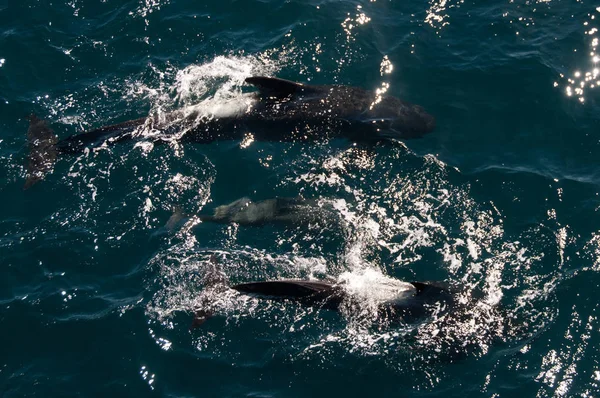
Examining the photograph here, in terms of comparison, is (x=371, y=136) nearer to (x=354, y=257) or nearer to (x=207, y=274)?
(x=354, y=257)

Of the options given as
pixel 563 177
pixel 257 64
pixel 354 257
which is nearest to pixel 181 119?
pixel 257 64

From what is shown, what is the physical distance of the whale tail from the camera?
15.6 metres

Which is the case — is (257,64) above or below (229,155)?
above

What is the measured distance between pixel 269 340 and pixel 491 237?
19.0ft

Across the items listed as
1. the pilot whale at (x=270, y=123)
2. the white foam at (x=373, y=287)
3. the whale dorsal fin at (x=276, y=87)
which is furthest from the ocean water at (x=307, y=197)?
the whale dorsal fin at (x=276, y=87)

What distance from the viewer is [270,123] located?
54.2 ft

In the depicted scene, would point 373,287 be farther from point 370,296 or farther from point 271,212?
point 271,212

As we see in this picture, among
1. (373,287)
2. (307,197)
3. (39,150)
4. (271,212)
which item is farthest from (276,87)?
(39,150)

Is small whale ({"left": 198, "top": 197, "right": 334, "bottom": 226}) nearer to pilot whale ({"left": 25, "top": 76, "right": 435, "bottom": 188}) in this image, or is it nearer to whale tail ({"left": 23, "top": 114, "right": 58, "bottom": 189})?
pilot whale ({"left": 25, "top": 76, "right": 435, "bottom": 188})

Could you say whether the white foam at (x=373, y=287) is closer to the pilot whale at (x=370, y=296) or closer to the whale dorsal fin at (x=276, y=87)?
the pilot whale at (x=370, y=296)

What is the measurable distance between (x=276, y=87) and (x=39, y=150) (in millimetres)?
6647

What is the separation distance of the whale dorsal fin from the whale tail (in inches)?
226

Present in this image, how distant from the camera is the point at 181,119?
1675 centimetres

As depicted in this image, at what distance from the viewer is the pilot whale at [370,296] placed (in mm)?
12016
